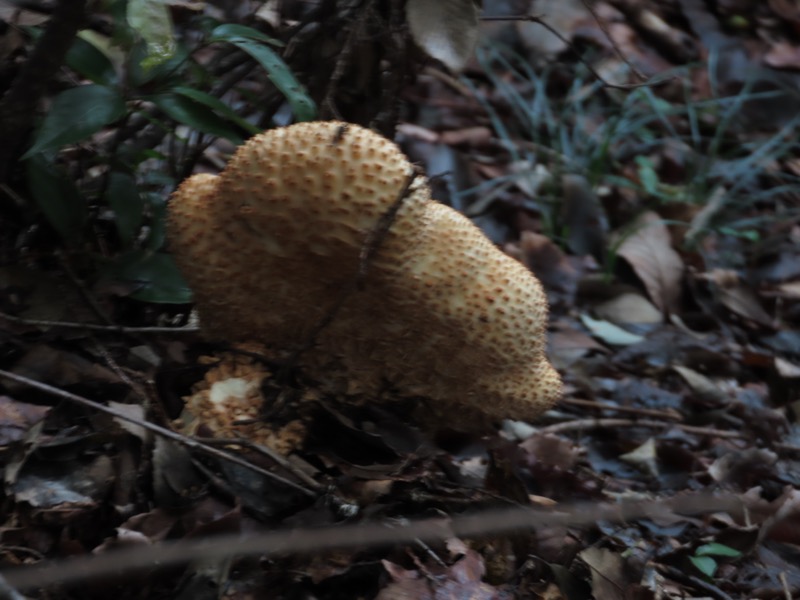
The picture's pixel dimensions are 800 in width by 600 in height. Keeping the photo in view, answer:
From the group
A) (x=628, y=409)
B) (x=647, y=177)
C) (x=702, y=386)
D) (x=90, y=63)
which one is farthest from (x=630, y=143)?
(x=90, y=63)

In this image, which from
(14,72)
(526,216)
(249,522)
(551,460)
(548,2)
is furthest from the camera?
(548,2)

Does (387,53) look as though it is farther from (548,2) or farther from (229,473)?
(548,2)

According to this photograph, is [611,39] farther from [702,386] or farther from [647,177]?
[647,177]

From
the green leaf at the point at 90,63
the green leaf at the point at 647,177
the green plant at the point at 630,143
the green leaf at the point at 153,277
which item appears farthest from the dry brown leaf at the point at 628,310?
the green leaf at the point at 90,63

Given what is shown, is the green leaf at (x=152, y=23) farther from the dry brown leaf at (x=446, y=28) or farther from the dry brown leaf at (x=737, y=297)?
the dry brown leaf at (x=737, y=297)

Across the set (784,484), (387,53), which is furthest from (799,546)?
(387,53)
